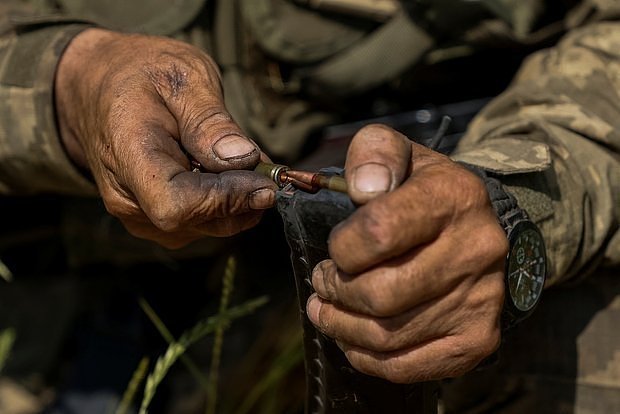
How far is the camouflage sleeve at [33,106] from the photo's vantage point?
1736 millimetres

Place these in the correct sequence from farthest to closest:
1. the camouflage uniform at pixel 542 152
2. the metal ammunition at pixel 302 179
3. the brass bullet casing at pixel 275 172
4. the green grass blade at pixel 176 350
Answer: the camouflage uniform at pixel 542 152 → the green grass blade at pixel 176 350 → the brass bullet casing at pixel 275 172 → the metal ammunition at pixel 302 179

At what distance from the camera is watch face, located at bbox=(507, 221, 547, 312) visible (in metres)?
1.21

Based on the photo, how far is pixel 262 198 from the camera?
1186 millimetres

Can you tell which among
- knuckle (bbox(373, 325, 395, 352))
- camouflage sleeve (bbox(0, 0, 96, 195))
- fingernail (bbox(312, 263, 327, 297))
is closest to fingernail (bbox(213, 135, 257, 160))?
fingernail (bbox(312, 263, 327, 297))

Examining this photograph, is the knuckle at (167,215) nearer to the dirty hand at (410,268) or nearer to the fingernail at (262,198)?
the fingernail at (262,198)

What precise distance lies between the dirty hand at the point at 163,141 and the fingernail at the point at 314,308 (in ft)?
0.50

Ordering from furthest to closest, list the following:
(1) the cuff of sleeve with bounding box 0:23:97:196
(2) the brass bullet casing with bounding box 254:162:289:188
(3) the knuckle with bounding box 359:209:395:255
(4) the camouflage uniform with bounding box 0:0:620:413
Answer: (1) the cuff of sleeve with bounding box 0:23:97:196, (4) the camouflage uniform with bounding box 0:0:620:413, (2) the brass bullet casing with bounding box 254:162:289:188, (3) the knuckle with bounding box 359:209:395:255

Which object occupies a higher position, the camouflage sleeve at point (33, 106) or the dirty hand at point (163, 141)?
the dirty hand at point (163, 141)

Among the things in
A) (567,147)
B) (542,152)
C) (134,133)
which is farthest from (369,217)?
(567,147)

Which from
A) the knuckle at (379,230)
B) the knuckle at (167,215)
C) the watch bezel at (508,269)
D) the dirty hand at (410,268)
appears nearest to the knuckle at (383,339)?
the dirty hand at (410,268)

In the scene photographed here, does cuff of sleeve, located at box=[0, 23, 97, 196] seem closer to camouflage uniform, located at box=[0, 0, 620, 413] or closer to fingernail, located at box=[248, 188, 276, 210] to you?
camouflage uniform, located at box=[0, 0, 620, 413]

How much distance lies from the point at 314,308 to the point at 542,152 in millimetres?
557

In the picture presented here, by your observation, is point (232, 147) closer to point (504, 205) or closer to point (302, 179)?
point (302, 179)

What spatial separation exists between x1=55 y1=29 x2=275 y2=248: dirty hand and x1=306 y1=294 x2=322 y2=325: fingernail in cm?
15
